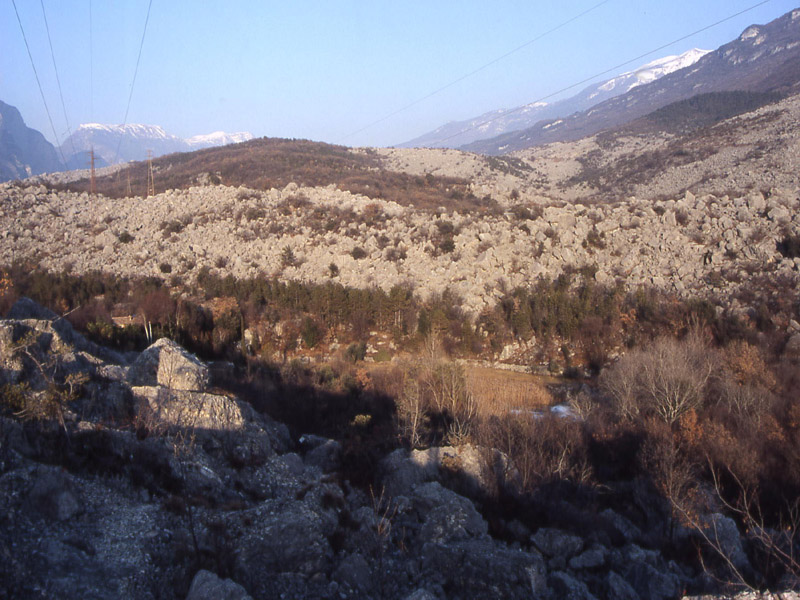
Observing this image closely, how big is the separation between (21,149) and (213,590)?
114191 millimetres

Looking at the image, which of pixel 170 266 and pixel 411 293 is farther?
pixel 170 266

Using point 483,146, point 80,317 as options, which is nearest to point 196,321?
point 80,317

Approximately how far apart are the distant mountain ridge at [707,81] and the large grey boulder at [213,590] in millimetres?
75476

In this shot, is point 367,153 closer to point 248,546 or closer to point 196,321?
point 196,321

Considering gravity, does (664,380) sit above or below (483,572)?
below

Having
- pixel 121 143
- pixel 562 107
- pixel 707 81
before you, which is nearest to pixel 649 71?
pixel 562 107

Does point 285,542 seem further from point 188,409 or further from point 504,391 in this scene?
point 504,391

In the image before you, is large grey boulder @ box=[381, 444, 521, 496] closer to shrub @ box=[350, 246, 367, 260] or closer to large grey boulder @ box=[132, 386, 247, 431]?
large grey boulder @ box=[132, 386, 247, 431]

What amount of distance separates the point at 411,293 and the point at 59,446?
1468cm

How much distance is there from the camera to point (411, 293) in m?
19.9

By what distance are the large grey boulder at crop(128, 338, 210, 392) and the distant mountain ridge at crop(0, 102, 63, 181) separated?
8402cm

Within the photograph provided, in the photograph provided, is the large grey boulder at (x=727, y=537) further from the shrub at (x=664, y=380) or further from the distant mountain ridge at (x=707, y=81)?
the distant mountain ridge at (x=707, y=81)

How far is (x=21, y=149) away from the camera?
92125 millimetres

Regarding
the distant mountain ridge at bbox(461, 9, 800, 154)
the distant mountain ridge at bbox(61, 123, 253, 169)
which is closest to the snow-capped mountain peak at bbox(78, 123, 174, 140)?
the distant mountain ridge at bbox(61, 123, 253, 169)
